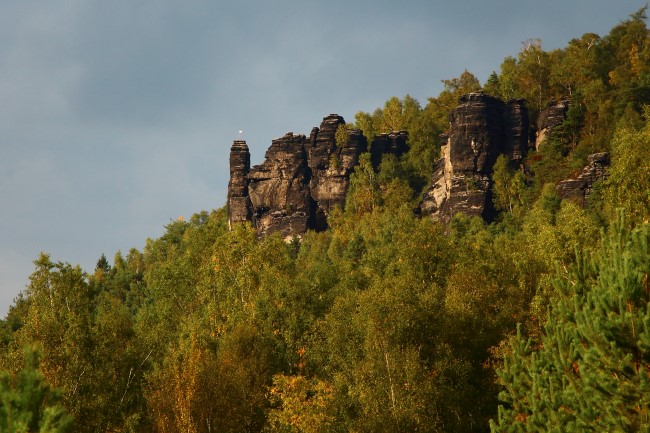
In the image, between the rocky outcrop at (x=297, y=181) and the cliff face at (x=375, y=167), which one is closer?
the cliff face at (x=375, y=167)

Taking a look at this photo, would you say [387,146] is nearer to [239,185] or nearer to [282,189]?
[282,189]

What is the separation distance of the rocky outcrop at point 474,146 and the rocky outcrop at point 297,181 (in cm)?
2156

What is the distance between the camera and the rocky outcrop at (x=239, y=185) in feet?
454

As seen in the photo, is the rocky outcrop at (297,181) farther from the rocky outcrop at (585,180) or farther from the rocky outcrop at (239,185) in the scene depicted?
the rocky outcrop at (585,180)

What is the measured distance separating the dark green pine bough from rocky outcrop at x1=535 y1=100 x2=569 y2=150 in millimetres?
96463

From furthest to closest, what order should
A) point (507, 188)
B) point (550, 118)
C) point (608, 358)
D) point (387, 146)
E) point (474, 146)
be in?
point (387, 146) → point (474, 146) → point (550, 118) → point (507, 188) → point (608, 358)

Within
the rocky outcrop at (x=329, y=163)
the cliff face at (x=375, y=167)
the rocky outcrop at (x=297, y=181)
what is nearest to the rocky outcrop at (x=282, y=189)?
the rocky outcrop at (x=297, y=181)

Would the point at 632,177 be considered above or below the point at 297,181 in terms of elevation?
below

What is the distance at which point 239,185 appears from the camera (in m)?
141

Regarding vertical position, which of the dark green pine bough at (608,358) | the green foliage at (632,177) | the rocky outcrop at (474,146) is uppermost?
the rocky outcrop at (474,146)

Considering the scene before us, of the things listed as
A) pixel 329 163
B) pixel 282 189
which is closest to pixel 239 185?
pixel 282 189

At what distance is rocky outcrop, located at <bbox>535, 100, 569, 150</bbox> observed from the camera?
4491 inches

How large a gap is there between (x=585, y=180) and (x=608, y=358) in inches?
3121

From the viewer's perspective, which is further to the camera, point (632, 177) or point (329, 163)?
point (329, 163)
